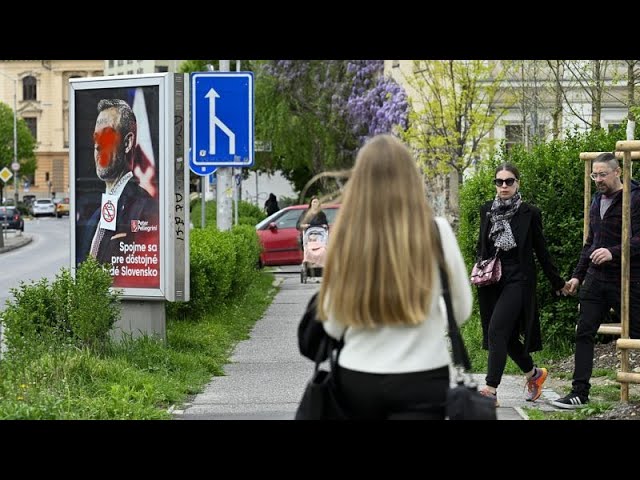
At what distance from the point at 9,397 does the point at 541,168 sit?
5.62 metres

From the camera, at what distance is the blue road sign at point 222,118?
45.2ft

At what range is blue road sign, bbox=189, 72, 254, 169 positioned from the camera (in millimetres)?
→ 13781

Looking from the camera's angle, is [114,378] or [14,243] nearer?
[114,378]

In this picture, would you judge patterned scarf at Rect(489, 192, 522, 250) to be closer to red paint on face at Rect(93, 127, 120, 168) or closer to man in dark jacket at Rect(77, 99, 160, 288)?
man in dark jacket at Rect(77, 99, 160, 288)

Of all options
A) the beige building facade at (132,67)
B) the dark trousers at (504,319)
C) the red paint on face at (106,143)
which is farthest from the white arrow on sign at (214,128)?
the beige building facade at (132,67)

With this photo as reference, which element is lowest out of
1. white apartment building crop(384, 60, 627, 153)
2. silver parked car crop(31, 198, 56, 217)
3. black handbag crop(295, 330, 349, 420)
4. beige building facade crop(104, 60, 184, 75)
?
silver parked car crop(31, 198, 56, 217)

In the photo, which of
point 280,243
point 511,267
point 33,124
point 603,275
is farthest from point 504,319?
point 33,124

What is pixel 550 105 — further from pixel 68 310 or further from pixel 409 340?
pixel 409 340

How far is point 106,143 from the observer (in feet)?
38.1

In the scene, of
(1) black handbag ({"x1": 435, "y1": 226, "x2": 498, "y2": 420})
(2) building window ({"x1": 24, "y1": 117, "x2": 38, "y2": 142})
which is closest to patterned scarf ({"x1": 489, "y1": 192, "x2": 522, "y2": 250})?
(1) black handbag ({"x1": 435, "y1": 226, "x2": 498, "y2": 420})

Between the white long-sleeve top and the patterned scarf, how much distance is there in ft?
15.7

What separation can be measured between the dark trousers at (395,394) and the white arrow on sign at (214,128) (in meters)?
9.80

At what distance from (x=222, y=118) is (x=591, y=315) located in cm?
614
